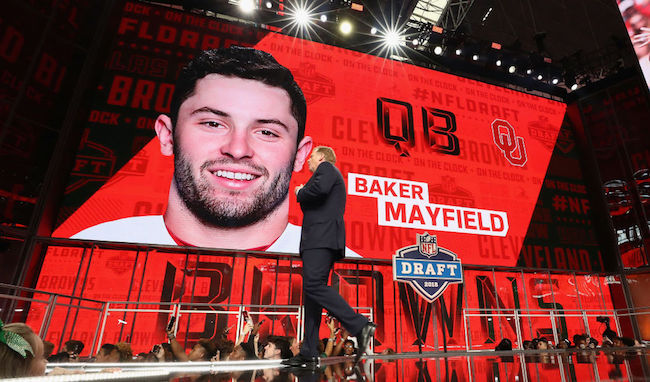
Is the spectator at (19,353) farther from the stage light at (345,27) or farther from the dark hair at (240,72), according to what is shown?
the stage light at (345,27)

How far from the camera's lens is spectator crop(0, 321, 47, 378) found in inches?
37.8

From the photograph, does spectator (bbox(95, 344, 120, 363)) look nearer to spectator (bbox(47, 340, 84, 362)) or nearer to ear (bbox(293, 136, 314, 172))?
spectator (bbox(47, 340, 84, 362))

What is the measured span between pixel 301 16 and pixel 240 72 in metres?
2.57

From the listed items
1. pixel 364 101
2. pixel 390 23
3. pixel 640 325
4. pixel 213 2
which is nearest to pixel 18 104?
pixel 213 2

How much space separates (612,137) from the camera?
1024 cm

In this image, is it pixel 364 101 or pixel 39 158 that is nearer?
pixel 39 158

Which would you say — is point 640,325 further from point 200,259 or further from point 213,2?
point 213,2

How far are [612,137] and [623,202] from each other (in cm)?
199

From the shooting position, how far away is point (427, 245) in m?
3.56

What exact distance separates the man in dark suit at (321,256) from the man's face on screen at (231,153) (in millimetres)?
4850

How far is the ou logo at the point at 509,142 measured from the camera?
30.4 ft

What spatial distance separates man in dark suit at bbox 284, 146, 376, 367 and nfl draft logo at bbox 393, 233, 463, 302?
58.8 inches

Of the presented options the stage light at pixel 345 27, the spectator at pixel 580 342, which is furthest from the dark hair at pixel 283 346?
the stage light at pixel 345 27

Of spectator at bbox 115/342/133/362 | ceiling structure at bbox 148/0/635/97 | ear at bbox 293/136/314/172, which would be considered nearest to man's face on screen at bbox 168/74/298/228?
ear at bbox 293/136/314/172
